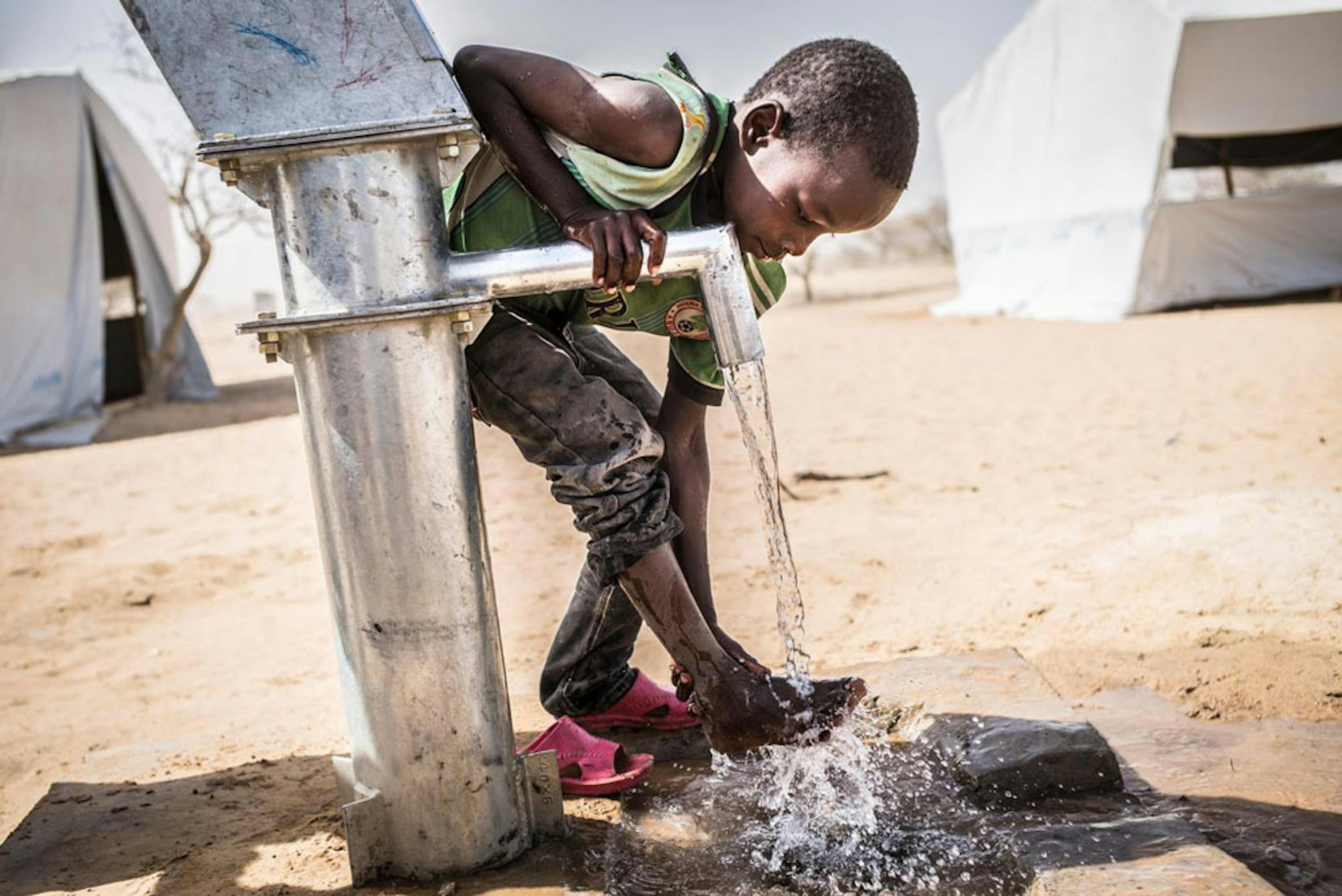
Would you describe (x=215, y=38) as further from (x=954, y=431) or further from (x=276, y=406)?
(x=276, y=406)

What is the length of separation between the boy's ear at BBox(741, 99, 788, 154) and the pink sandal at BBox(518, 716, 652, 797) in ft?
3.04

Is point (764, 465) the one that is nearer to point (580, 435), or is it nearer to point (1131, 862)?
→ point (580, 435)

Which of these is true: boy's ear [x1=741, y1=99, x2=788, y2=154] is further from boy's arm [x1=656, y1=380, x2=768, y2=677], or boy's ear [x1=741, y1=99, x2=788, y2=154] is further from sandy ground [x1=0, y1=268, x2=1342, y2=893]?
sandy ground [x1=0, y1=268, x2=1342, y2=893]

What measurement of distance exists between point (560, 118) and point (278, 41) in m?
0.37

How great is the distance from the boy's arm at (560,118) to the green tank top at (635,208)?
0.07 feet

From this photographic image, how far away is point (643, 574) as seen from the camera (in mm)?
1473

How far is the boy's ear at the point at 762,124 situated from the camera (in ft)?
5.16

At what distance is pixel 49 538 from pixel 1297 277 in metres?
10.1

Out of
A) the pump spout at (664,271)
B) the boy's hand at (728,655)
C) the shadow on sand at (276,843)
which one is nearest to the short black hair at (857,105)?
the pump spout at (664,271)

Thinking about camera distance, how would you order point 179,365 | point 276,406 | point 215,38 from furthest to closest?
point 179,365 → point 276,406 → point 215,38

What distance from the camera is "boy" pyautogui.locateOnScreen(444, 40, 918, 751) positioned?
1.46 m

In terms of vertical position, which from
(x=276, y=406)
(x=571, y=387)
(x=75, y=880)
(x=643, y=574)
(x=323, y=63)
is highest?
(x=323, y=63)

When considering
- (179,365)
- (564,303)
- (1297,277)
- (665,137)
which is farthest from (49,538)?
(1297,277)

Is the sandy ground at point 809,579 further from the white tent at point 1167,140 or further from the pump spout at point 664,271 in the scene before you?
the white tent at point 1167,140
